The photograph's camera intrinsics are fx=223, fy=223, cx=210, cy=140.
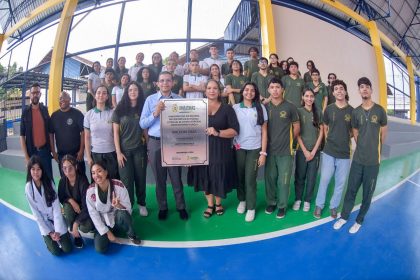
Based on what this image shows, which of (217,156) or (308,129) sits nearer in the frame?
(217,156)

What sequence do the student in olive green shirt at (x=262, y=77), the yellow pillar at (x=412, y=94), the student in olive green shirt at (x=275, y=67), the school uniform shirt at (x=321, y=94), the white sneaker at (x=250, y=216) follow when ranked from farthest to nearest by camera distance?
the student in olive green shirt at (x=275, y=67) < the student in olive green shirt at (x=262, y=77) < the yellow pillar at (x=412, y=94) < the school uniform shirt at (x=321, y=94) < the white sneaker at (x=250, y=216)

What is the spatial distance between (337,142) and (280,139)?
23.1 inches

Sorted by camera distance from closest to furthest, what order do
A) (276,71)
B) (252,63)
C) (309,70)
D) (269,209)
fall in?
(269,209) < (309,70) < (276,71) < (252,63)

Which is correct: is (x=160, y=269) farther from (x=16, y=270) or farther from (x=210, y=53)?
(x=210, y=53)

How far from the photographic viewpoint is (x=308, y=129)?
2.61m

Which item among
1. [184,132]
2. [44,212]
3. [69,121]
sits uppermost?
[69,121]

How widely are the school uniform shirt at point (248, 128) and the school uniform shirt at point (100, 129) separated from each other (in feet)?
4.32

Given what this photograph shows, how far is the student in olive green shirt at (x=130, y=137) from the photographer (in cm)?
222

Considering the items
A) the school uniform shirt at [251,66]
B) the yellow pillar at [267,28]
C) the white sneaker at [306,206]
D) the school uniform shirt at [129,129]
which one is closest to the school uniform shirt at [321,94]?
the yellow pillar at [267,28]

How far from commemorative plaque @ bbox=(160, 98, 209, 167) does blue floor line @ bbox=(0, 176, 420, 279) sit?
2.66 ft

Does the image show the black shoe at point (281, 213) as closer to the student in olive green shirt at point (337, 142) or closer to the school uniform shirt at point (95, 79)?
the student in olive green shirt at point (337, 142)

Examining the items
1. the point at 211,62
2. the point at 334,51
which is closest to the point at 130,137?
the point at 211,62

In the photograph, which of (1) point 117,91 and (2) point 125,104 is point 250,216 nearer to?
(2) point 125,104

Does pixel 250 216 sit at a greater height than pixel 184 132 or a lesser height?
lesser
